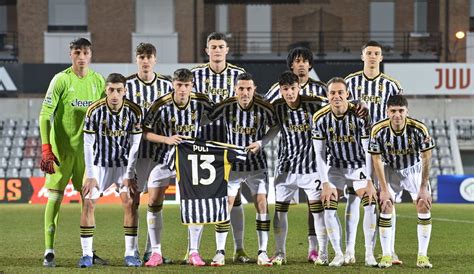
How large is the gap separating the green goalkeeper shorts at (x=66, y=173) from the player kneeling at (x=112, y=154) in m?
0.40

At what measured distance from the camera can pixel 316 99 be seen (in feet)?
30.5

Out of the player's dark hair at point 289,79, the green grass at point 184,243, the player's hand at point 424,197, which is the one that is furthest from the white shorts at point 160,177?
the player's hand at point 424,197

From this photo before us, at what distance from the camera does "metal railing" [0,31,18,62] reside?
32938 mm

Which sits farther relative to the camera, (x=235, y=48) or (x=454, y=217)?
(x=235, y=48)

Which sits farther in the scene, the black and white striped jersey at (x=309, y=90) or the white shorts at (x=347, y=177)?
the black and white striped jersey at (x=309, y=90)

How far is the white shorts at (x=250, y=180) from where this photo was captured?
30.1ft

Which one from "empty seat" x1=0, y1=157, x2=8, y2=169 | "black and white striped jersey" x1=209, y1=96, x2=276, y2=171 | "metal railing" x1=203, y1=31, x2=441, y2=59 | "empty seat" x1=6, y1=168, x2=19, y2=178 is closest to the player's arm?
"black and white striped jersey" x1=209, y1=96, x2=276, y2=171

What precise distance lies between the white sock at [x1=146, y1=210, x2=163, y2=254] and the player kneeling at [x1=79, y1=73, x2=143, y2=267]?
6.3 inches

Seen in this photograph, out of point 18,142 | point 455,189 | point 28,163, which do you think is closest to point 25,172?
point 28,163

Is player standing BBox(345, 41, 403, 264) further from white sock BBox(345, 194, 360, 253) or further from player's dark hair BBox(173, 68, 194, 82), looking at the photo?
player's dark hair BBox(173, 68, 194, 82)

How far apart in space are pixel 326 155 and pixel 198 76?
1.56 m

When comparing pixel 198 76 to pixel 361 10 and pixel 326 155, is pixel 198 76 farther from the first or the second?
pixel 361 10

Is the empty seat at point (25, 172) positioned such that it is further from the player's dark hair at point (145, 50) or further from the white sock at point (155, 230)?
the player's dark hair at point (145, 50)

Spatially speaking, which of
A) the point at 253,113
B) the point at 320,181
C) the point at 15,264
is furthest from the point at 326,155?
the point at 15,264
